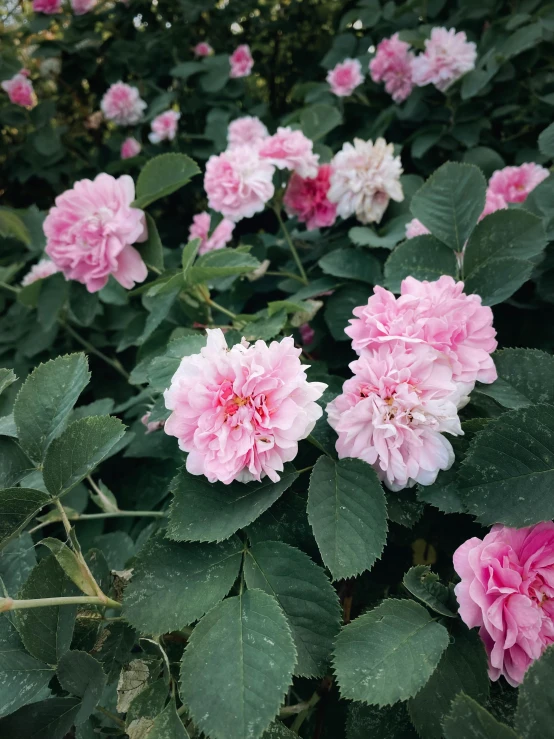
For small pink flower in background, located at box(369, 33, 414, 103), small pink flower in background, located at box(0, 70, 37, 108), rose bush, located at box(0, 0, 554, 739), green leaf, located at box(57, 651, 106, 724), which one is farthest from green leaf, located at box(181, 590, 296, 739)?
small pink flower in background, located at box(0, 70, 37, 108)

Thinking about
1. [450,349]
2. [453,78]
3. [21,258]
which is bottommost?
[21,258]

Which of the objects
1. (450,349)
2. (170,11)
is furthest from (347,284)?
(170,11)

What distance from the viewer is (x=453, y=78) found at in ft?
4.89

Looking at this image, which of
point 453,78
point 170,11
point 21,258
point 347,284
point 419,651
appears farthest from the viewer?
point 170,11

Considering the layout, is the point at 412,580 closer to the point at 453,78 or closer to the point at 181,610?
the point at 181,610

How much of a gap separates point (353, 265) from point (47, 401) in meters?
0.62

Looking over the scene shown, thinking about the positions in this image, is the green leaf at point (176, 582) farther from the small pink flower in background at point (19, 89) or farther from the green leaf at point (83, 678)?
the small pink flower in background at point (19, 89)

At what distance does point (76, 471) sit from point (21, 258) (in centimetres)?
144

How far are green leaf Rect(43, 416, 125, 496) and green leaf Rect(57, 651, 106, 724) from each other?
0.16 m

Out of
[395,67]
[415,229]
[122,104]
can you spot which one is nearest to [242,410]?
[415,229]

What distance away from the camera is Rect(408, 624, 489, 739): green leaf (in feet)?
1.66

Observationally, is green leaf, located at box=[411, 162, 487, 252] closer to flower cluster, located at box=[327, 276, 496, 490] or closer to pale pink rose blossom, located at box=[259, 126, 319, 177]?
flower cluster, located at box=[327, 276, 496, 490]

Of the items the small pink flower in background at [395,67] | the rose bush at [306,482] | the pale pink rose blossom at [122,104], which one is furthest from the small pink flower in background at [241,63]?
the rose bush at [306,482]

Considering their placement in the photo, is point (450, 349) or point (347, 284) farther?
point (347, 284)
